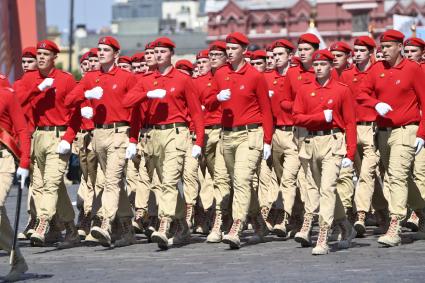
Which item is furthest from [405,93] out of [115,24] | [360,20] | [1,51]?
[115,24]

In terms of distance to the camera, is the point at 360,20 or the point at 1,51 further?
the point at 360,20

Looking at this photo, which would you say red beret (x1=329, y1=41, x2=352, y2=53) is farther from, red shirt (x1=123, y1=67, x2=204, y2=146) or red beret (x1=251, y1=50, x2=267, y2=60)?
red shirt (x1=123, y1=67, x2=204, y2=146)

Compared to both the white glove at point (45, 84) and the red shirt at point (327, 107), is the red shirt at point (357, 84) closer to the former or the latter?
the red shirt at point (327, 107)

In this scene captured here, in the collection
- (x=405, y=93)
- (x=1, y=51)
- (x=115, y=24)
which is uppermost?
(x=405, y=93)

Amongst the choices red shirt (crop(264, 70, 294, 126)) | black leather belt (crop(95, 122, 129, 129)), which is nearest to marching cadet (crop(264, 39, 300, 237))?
red shirt (crop(264, 70, 294, 126))

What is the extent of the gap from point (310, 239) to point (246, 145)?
1236 millimetres

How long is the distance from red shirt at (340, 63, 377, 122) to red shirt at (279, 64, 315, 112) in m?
0.68

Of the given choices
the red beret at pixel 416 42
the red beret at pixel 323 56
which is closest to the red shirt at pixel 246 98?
the red beret at pixel 323 56

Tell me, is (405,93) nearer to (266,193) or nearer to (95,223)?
(266,193)

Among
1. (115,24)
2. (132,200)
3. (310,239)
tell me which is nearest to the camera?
(310,239)

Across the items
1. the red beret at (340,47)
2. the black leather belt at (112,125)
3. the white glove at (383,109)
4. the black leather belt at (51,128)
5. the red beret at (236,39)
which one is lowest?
the black leather belt at (51,128)

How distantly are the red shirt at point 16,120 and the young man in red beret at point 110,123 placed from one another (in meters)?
2.94

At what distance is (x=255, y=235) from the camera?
1800cm

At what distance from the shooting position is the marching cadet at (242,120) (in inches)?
679
